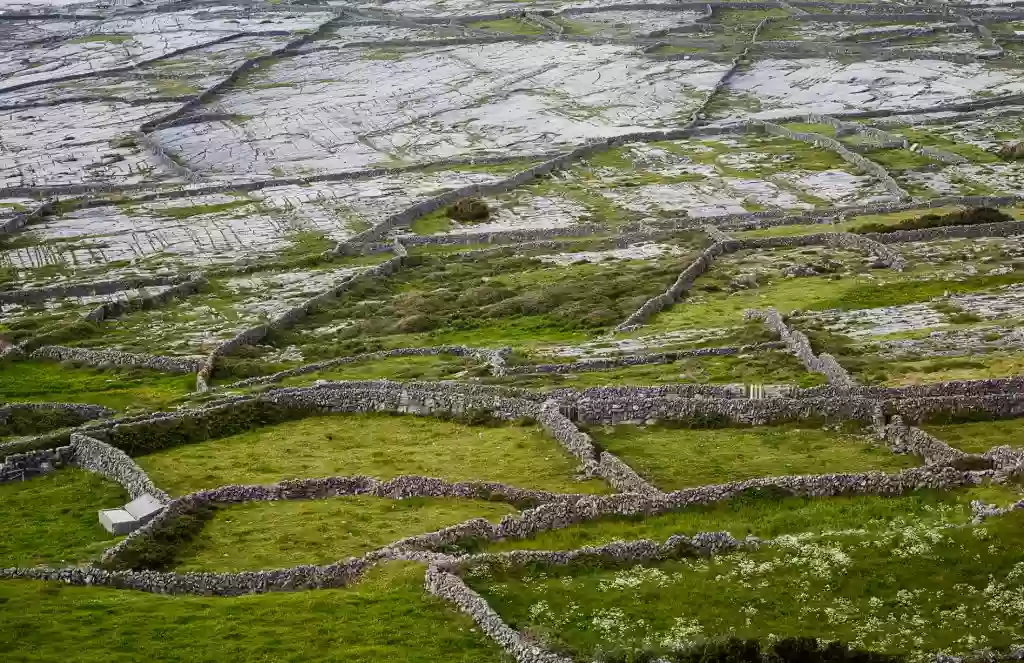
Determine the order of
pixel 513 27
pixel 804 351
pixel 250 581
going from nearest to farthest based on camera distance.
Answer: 1. pixel 250 581
2. pixel 804 351
3. pixel 513 27

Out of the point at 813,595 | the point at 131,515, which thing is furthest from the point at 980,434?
the point at 131,515

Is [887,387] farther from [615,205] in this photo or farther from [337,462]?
[615,205]

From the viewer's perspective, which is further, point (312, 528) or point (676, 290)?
point (676, 290)

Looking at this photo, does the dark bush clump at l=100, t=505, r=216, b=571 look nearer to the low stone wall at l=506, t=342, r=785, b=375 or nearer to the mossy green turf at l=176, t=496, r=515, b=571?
the mossy green turf at l=176, t=496, r=515, b=571

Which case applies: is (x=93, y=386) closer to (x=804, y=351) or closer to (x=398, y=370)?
(x=398, y=370)

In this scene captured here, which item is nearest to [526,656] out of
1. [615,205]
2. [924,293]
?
[924,293]

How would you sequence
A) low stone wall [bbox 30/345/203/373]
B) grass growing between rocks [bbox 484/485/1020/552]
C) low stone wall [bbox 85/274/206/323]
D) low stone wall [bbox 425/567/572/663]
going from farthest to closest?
low stone wall [bbox 85/274/206/323]
low stone wall [bbox 30/345/203/373]
grass growing between rocks [bbox 484/485/1020/552]
low stone wall [bbox 425/567/572/663]

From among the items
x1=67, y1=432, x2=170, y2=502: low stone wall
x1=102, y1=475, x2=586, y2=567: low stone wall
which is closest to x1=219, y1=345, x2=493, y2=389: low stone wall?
x1=67, y1=432, x2=170, y2=502: low stone wall
